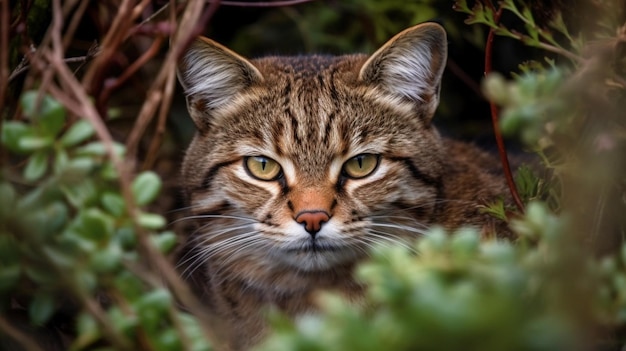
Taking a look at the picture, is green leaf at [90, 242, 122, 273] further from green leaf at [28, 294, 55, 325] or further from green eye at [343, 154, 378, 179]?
green eye at [343, 154, 378, 179]

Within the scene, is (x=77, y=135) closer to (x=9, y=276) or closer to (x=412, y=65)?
(x=9, y=276)

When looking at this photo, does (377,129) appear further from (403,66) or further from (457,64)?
(457,64)

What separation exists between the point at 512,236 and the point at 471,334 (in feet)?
5.76

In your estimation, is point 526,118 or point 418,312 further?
point 526,118

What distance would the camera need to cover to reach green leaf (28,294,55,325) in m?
1.99

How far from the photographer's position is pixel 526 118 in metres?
1.86

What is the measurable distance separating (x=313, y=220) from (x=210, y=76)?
31.0 inches

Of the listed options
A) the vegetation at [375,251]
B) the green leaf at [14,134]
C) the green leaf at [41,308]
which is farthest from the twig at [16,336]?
the green leaf at [14,134]

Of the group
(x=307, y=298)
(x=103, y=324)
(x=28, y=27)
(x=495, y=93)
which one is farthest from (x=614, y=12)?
(x=28, y=27)

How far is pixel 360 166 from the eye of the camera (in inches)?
124

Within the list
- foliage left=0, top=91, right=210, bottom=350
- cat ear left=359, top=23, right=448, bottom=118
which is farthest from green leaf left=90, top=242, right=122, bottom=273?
cat ear left=359, top=23, right=448, bottom=118

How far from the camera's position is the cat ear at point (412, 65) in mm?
3186

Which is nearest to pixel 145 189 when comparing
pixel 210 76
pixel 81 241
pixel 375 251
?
pixel 81 241

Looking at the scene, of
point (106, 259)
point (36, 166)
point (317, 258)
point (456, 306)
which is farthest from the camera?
point (317, 258)
